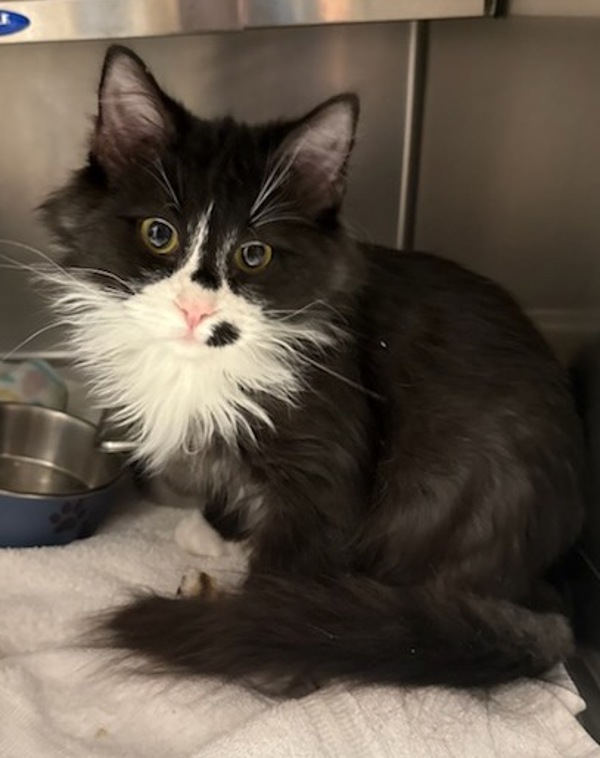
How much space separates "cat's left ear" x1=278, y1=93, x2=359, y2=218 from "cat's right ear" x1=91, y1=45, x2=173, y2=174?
160 mm

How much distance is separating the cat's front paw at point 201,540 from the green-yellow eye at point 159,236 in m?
0.55

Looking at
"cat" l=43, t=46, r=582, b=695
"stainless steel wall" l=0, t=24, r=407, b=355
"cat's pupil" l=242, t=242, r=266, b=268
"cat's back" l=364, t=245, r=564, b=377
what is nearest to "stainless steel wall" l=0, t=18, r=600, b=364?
"stainless steel wall" l=0, t=24, r=407, b=355

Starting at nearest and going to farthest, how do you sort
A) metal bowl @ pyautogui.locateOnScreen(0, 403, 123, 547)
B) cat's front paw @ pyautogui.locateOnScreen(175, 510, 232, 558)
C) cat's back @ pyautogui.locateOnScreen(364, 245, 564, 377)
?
cat's back @ pyautogui.locateOnScreen(364, 245, 564, 377) → cat's front paw @ pyautogui.locateOnScreen(175, 510, 232, 558) → metal bowl @ pyautogui.locateOnScreen(0, 403, 123, 547)

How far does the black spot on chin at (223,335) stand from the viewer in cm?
122

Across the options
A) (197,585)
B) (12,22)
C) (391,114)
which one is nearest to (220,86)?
(391,114)

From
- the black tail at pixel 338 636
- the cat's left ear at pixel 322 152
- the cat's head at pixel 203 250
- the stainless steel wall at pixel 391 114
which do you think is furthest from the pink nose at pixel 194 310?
the stainless steel wall at pixel 391 114

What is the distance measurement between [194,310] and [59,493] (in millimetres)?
515

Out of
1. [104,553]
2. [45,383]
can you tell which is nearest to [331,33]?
[45,383]

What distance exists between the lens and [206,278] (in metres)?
1.21

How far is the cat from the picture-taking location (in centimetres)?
125

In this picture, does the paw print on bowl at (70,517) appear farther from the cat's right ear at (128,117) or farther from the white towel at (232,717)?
the cat's right ear at (128,117)

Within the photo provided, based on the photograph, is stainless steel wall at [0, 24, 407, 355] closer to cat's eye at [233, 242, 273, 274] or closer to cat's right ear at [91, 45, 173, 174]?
cat's right ear at [91, 45, 173, 174]

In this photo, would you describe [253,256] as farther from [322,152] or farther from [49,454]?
[49,454]

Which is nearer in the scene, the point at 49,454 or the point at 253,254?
the point at 253,254
